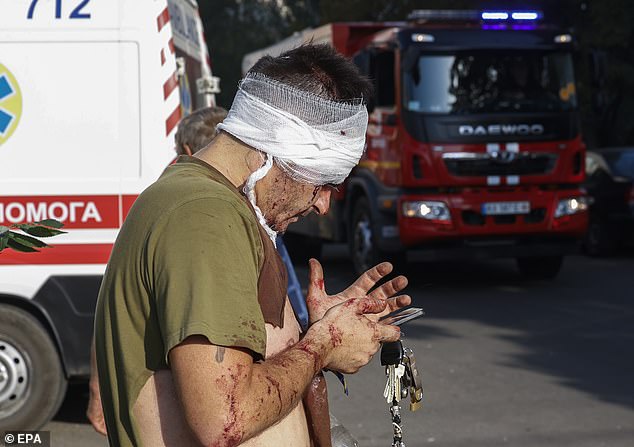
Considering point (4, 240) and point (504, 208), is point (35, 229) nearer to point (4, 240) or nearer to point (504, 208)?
point (4, 240)

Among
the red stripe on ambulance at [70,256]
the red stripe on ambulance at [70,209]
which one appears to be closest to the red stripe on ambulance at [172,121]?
the red stripe on ambulance at [70,209]

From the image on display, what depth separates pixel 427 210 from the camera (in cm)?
1239

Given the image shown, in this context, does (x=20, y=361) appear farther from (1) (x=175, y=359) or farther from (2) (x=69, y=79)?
(1) (x=175, y=359)

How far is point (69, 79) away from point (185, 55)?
1491 mm

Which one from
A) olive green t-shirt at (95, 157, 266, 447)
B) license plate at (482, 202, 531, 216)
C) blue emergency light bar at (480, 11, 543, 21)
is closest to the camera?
olive green t-shirt at (95, 157, 266, 447)

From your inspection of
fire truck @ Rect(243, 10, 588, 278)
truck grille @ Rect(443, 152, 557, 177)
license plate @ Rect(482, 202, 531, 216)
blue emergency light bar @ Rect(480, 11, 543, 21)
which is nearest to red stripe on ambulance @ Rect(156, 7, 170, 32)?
fire truck @ Rect(243, 10, 588, 278)

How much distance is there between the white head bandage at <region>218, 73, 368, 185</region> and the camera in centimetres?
221

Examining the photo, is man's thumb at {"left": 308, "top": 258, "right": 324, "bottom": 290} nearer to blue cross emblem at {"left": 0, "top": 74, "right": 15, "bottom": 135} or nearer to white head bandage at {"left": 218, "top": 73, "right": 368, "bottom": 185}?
white head bandage at {"left": 218, "top": 73, "right": 368, "bottom": 185}

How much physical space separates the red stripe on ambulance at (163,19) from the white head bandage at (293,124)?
12.0 ft

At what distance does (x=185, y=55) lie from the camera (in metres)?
7.07

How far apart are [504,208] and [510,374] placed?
180 inches

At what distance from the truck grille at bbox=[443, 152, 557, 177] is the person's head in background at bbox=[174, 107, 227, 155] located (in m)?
7.59

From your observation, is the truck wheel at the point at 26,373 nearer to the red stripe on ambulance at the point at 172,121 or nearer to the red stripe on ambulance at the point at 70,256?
the red stripe on ambulance at the point at 70,256

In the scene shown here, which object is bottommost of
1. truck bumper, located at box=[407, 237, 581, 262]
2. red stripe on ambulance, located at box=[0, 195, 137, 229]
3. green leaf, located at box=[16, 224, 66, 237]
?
truck bumper, located at box=[407, 237, 581, 262]
